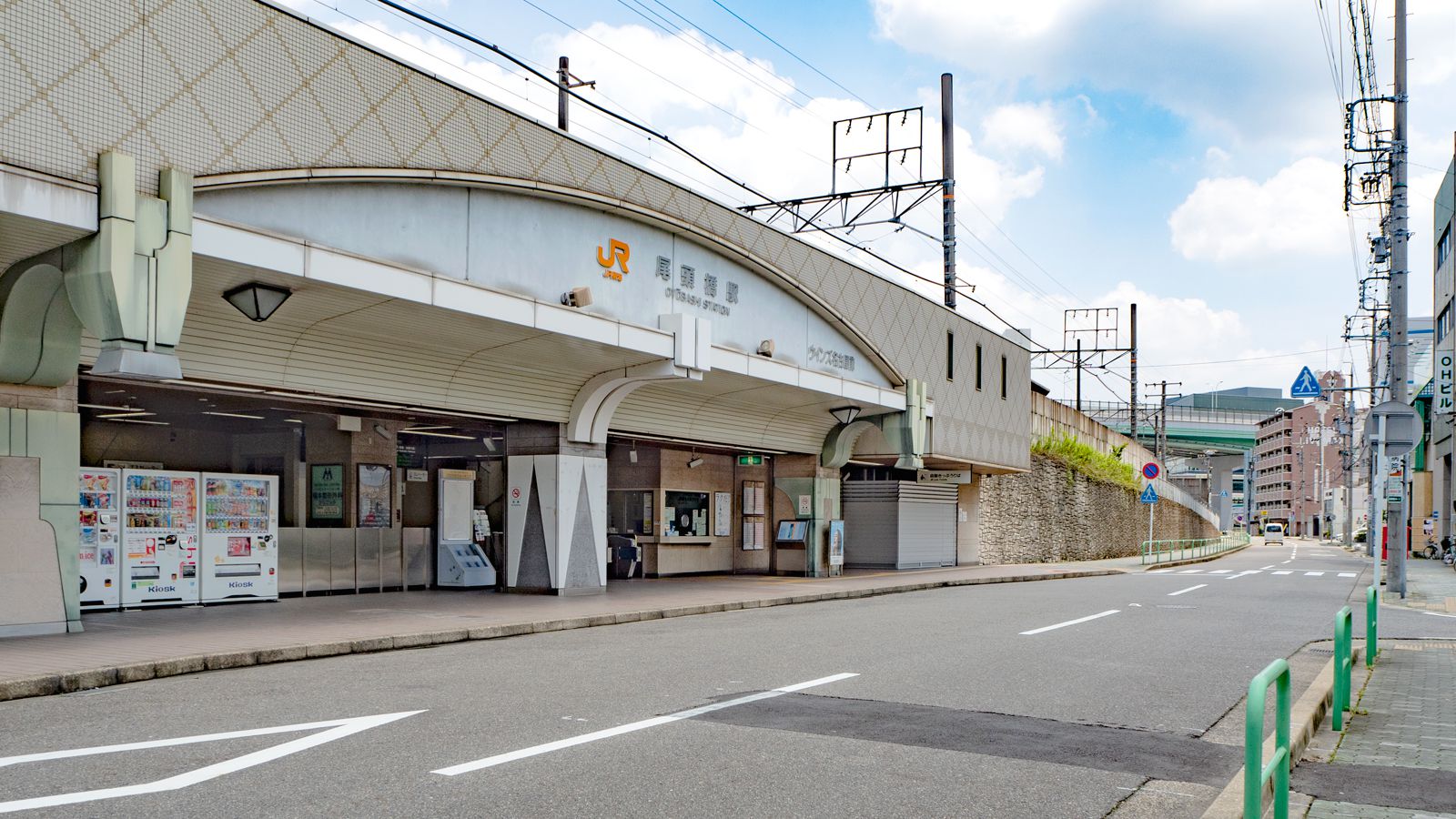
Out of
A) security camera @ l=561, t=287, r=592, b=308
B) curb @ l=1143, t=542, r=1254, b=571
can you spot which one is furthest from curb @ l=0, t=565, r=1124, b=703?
curb @ l=1143, t=542, r=1254, b=571

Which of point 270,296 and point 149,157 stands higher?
point 149,157

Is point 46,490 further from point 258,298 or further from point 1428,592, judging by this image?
point 1428,592

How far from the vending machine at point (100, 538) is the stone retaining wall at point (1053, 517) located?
26.9 metres

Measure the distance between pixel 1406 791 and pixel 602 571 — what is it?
15393mm

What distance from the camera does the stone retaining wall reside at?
38219mm

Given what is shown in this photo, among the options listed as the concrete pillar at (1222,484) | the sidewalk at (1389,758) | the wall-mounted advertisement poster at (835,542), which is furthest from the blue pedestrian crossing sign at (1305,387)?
the concrete pillar at (1222,484)

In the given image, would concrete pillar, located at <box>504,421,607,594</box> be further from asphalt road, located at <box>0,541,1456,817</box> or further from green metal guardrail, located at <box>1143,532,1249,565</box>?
green metal guardrail, located at <box>1143,532,1249,565</box>

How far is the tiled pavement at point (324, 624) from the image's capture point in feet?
33.9

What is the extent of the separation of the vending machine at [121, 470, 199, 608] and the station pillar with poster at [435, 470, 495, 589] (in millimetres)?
4830

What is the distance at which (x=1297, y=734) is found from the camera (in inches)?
267

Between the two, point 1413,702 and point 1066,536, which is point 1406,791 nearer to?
point 1413,702

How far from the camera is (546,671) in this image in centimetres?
1055

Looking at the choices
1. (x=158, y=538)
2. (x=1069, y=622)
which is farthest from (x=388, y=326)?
(x=1069, y=622)

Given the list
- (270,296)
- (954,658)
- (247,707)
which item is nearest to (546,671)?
(247,707)
